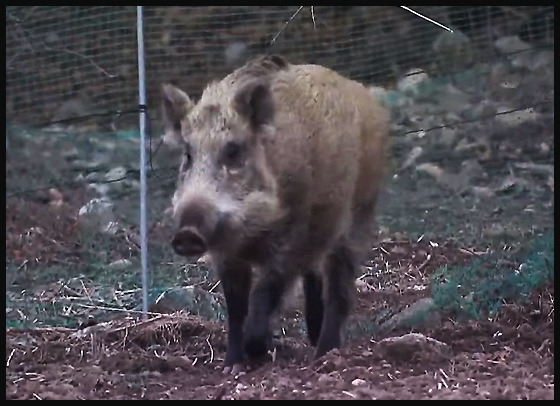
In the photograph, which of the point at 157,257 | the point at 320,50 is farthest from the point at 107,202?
the point at 320,50

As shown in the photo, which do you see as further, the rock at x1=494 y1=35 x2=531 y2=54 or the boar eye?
the rock at x1=494 y1=35 x2=531 y2=54

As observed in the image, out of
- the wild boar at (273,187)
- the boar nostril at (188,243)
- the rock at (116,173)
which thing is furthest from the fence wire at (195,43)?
the boar nostril at (188,243)

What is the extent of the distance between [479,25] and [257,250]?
658cm

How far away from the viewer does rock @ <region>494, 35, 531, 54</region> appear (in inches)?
410

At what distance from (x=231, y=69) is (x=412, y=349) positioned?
4752 mm

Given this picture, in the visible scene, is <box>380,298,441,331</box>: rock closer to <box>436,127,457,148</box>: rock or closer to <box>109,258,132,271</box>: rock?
<box>109,258,132,271</box>: rock

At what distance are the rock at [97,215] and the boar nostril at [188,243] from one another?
4771mm

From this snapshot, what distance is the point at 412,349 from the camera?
15.6ft

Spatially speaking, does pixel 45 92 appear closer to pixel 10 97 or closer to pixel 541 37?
pixel 10 97

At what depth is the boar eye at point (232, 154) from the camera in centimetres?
478

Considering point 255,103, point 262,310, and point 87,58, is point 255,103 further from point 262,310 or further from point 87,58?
point 87,58

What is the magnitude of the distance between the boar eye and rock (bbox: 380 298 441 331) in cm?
152

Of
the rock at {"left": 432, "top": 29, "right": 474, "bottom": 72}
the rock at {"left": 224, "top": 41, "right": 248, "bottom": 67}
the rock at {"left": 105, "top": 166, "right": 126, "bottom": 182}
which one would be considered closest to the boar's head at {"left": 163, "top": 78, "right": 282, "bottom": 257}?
the rock at {"left": 224, "top": 41, "right": 248, "bottom": 67}

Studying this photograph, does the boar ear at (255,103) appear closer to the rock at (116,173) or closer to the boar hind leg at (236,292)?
the boar hind leg at (236,292)
